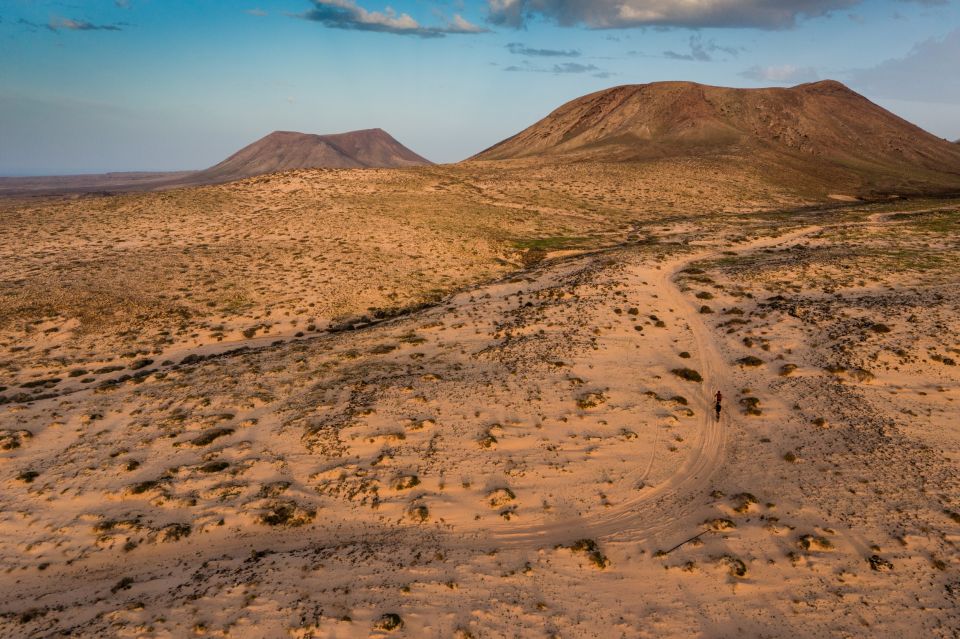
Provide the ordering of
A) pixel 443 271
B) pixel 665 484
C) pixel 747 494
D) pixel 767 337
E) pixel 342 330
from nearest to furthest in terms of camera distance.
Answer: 1. pixel 747 494
2. pixel 665 484
3. pixel 767 337
4. pixel 342 330
5. pixel 443 271

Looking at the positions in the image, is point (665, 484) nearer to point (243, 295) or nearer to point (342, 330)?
point (342, 330)

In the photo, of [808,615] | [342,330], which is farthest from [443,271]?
[808,615]

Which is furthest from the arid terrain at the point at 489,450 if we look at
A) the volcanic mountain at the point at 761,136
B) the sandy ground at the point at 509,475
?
the volcanic mountain at the point at 761,136

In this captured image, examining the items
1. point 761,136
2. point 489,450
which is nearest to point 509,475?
point 489,450

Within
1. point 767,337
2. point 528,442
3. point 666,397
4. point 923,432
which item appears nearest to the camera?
point 923,432

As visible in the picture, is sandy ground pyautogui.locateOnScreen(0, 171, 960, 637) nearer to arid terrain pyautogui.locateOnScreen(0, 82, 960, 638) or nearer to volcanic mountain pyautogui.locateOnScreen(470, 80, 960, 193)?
arid terrain pyautogui.locateOnScreen(0, 82, 960, 638)

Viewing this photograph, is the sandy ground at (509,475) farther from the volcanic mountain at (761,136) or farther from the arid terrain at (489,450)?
the volcanic mountain at (761,136)

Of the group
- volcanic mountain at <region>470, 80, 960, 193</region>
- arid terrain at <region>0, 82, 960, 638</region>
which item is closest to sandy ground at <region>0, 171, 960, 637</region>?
arid terrain at <region>0, 82, 960, 638</region>
